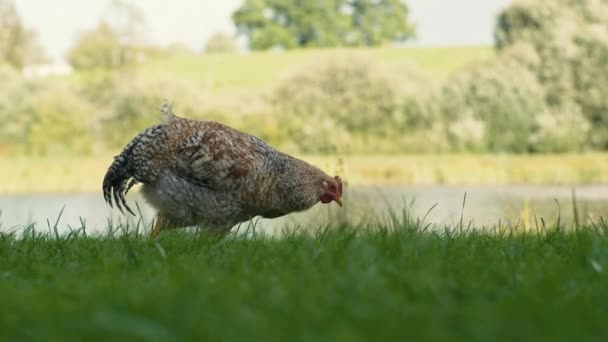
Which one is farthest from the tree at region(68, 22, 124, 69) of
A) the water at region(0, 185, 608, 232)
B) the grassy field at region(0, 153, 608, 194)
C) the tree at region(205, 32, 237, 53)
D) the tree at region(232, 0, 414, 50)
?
the tree at region(205, 32, 237, 53)

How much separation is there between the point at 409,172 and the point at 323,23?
4746cm

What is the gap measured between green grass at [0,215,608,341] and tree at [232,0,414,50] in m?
69.8

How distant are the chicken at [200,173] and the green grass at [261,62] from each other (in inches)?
1909

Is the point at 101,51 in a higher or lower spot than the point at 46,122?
higher

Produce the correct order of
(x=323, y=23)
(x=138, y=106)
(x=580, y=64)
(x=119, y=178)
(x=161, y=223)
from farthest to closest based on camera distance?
(x=323, y=23)
(x=580, y=64)
(x=138, y=106)
(x=119, y=178)
(x=161, y=223)

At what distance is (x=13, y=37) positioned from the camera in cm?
6712

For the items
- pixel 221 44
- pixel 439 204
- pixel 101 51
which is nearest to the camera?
pixel 439 204

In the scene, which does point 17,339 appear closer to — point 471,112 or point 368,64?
point 471,112

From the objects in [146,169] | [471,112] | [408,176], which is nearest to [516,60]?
[471,112]

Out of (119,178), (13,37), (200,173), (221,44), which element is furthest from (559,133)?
(221,44)

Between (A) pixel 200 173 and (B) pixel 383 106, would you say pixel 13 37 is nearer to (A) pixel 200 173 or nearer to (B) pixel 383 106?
(B) pixel 383 106

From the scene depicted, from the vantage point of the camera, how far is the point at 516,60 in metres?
41.2

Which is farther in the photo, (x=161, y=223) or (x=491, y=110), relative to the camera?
(x=491, y=110)

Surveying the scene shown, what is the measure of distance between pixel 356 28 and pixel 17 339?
77.5 metres
